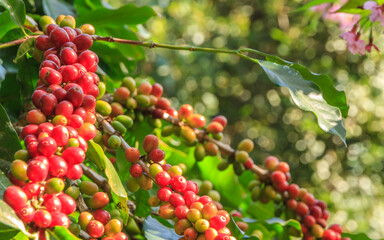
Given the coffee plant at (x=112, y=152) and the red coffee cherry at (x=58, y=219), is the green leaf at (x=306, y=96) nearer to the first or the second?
the coffee plant at (x=112, y=152)

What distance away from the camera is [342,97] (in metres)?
0.64

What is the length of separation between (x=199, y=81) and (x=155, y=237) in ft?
8.88

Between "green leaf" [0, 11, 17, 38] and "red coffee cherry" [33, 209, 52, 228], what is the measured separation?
Answer: 1.34ft

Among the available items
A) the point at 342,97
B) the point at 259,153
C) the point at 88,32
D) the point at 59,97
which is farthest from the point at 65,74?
the point at 259,153

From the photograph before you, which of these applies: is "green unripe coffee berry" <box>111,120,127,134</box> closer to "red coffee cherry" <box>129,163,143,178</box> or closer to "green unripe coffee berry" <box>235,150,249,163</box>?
"red coffee cherry" <box>129,163,143,178</box>

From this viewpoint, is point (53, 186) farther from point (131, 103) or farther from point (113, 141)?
point (131, 103)

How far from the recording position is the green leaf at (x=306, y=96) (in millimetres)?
574

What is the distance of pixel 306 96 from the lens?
0.60m

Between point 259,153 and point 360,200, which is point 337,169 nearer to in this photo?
point 360,200

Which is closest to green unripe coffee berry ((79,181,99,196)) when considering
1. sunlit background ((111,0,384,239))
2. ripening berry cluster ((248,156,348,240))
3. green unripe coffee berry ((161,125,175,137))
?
green unripe coffee berry ((161,125,175,137))

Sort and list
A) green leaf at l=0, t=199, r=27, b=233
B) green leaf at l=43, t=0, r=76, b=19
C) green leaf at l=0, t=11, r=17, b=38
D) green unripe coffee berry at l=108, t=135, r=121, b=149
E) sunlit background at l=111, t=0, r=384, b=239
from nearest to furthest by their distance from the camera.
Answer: green leaf at l=0, t=199, r=27, b=233 < green unripe coffee berry at l=108, t=135, r=121, b=149 < green leaf at l=0, t=11, r=17, b=38 < green leaf at l=43, t=0, r=76, b=19 < sunlit background at l=111, t=0, r=384, b=239

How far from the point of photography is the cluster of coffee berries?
39 centimetres

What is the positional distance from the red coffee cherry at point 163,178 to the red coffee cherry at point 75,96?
0.41 ft

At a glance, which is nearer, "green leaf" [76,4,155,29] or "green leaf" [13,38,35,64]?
"green leaf" [13,38,35,64]
